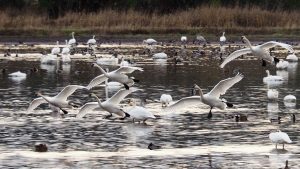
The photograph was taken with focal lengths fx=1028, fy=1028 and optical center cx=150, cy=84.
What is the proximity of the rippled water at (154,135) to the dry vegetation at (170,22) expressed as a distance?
26211 mm

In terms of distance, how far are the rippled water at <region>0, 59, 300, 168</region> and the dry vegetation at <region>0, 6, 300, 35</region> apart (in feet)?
86.0

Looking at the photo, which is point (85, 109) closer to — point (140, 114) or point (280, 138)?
point (140, 114)

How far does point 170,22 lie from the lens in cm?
6400

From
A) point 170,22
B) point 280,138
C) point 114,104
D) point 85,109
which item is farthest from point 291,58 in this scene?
point 280,138

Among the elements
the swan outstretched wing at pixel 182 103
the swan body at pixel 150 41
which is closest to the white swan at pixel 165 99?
the swan outstretched wing at pixel 182 103

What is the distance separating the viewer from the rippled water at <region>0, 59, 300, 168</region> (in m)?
21.6

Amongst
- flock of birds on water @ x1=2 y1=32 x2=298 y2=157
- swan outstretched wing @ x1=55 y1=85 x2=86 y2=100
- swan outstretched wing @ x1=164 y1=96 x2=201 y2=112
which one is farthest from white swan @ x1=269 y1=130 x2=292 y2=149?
swan outstretched wing @ x1=55 y1=85 x2=86 y2=100

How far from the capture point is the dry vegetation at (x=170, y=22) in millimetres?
63156

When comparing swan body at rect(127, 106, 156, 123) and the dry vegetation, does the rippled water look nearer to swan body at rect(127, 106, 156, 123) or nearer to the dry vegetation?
swan body at rect(127, 106, 156, 123)

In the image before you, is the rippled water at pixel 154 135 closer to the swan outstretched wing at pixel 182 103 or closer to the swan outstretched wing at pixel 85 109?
the swan outstretched wing at pixel 85 109

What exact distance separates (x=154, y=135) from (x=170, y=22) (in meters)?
39.4

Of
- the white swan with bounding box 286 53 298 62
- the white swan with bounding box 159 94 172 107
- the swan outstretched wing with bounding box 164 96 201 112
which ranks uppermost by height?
the swan outstretched wing with bounding box 164 96 201 112

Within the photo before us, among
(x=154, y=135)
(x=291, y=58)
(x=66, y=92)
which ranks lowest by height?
(x=291, y=58)

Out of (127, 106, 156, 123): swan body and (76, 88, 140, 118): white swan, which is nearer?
(127, 106, 156, 123): swan body
